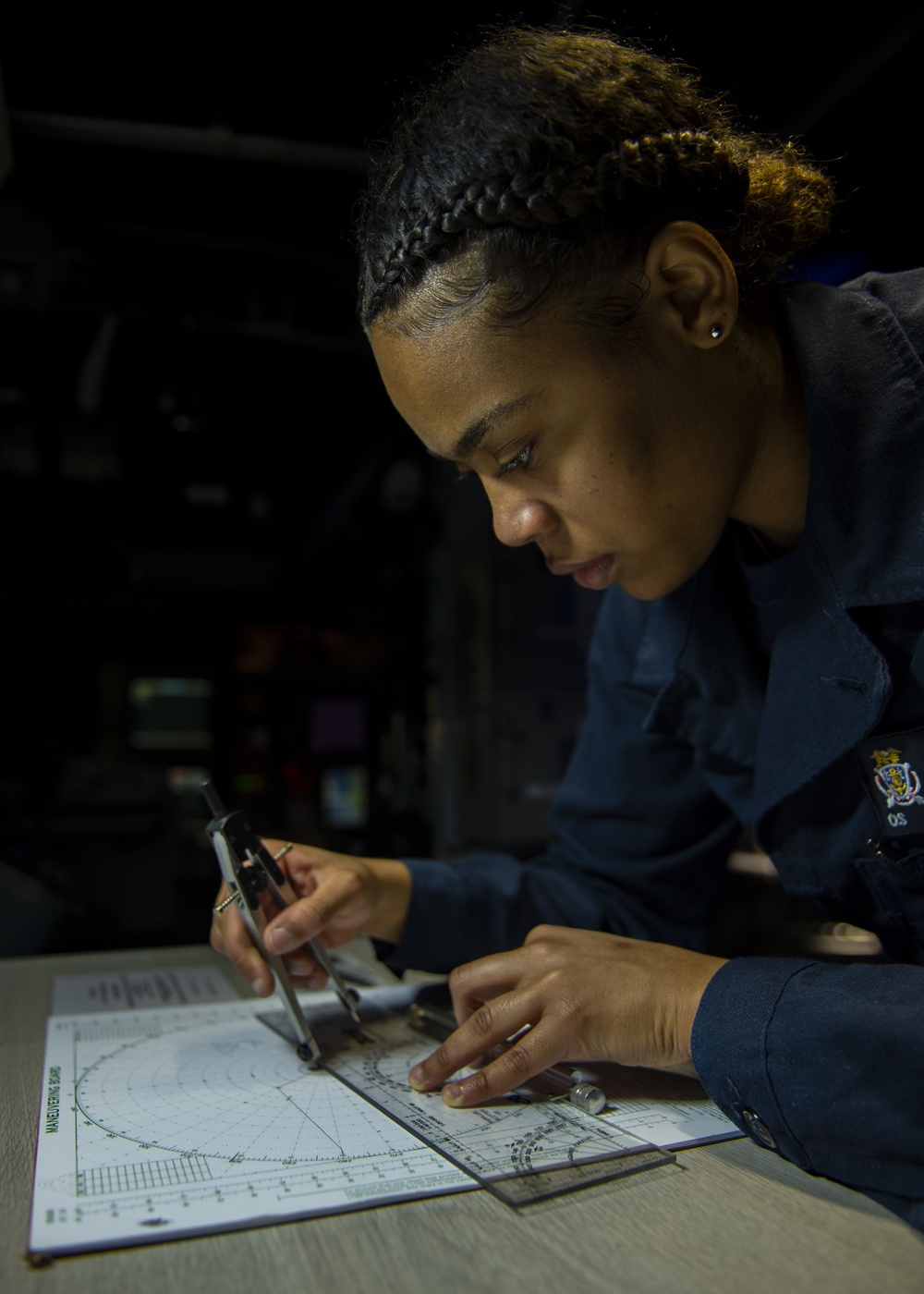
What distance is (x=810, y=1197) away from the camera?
0.53 m

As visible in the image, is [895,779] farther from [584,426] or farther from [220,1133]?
[220,1133]

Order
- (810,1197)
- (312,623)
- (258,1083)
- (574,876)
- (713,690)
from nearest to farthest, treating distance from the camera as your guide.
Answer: (810,1197), (258,1083), (713,690), (574,876), (312,623)

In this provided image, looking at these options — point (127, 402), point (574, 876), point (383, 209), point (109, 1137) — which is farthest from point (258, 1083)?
point (127, 402)

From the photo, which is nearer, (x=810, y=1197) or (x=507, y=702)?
(x=810, y=1197)

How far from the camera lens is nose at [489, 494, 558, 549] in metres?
0.79

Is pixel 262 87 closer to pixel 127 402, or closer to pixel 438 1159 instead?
pixel 127 402

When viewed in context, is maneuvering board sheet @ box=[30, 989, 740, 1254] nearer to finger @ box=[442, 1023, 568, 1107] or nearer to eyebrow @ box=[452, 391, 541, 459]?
finger @ box=[442, 1023, 568, 1107]

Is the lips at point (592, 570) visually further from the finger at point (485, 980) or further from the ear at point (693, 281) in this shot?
the finger at point (485, 980)

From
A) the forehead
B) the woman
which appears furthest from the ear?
the forehead

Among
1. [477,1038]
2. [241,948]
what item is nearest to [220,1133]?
[477,1038]

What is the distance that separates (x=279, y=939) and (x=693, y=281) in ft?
2.16

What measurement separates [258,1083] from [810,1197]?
1.31 feet

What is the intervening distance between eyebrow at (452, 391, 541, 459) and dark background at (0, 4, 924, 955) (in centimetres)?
50

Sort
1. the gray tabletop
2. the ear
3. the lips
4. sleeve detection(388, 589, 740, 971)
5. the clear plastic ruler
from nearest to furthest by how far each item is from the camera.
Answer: the gray tabletop
the clear plastic ruler
the ear
the lips
sleeve detection(388, 589, 740, 971)
